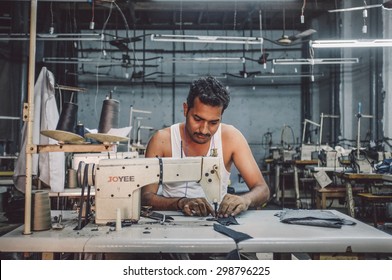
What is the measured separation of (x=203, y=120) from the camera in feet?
5.79

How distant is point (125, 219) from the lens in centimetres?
154

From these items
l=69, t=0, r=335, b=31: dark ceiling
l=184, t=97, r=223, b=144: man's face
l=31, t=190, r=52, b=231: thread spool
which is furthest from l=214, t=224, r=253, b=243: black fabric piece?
l=69, t=0, r=335, b=31: dark ceiling

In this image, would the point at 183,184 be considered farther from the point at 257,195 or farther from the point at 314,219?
the point at 314,219

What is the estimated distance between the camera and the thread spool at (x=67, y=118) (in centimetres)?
169

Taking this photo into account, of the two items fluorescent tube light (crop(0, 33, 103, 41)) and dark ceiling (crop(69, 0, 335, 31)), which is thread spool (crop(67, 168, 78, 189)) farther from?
dark ceiling (crop(69, 0, 335, 31))

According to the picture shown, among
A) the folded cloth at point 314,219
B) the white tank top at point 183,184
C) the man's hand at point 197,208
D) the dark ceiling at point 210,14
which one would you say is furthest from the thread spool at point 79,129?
the dark ceiling at point 210,14

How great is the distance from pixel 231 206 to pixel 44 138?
146cm

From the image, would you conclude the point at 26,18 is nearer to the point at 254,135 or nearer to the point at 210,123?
the point at 254,135

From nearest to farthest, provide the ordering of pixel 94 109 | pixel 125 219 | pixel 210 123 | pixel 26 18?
1. pixel 125 219
2. pixel 210 123
3. pixel 26 18
4. pixel 94 109

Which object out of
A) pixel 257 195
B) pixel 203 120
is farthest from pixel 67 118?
pixel 257 195

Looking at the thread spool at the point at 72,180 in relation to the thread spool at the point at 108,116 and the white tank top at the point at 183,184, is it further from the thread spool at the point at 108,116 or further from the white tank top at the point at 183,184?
the white tank top at the point at 183,184

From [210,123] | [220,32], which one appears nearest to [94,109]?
[220,32]

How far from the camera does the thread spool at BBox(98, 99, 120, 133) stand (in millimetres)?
1980
